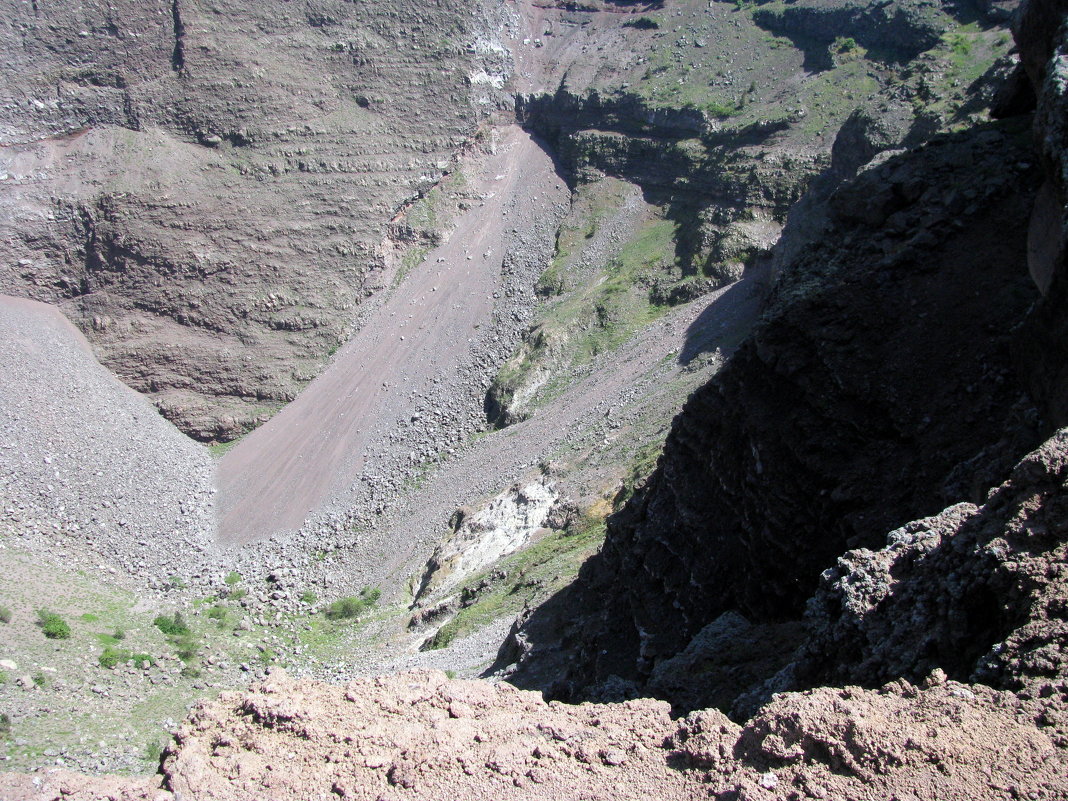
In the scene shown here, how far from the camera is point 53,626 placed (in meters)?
31.3

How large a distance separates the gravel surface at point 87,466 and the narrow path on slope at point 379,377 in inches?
98.7

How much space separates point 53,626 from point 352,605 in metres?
12.3

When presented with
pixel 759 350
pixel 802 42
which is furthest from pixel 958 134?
pixel 802 42

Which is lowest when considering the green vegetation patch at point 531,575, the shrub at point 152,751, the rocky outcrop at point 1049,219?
the shrub at point 152,751

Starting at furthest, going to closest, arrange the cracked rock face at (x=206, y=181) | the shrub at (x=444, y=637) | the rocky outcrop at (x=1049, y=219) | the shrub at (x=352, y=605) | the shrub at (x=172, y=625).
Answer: the cracked rock face at (x=206, y=181)
the shrub at (x=352, y=605)
the shrub at (x=172, y=625)
the shrub at (x=444, y=637)
the rocky outcrop at (x=1049, y=219)

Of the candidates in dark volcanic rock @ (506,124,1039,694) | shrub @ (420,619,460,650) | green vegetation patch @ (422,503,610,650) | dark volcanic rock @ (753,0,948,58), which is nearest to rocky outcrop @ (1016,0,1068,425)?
dark volcanic rock @ (506,124,1039,694)

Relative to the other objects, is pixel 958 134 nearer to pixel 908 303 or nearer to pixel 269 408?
pixel 908 303

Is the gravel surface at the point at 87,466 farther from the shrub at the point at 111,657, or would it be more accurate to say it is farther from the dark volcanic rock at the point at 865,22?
the dark volcanic rock at the point at 865,22

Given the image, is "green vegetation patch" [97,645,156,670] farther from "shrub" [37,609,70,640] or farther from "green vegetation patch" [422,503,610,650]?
"green vegetation patch" [422,503,610,650]

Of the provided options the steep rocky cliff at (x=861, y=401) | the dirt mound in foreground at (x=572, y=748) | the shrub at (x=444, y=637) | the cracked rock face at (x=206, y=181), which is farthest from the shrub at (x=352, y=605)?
the dirt mound in foreground at (x=572, y=748)

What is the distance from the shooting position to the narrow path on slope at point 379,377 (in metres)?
48.7

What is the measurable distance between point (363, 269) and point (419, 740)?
5240 cm

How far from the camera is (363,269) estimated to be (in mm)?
58625

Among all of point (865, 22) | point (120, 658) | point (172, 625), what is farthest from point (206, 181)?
point (865, 22)
